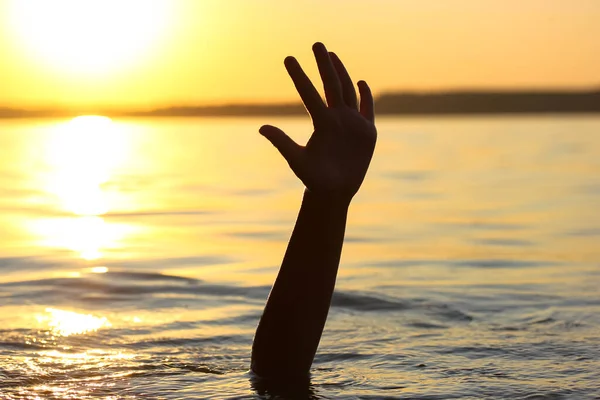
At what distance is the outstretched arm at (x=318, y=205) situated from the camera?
367 cm

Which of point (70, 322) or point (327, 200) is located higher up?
point (327, 200)

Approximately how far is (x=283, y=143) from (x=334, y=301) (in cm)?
372

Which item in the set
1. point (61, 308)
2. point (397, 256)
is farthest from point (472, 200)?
point (61, 308)

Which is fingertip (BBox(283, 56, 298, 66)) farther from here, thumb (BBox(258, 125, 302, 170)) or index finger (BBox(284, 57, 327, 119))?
thumb (BBox(258, 125, 302, 170))

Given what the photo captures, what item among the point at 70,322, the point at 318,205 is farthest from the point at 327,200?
the point at 70,322

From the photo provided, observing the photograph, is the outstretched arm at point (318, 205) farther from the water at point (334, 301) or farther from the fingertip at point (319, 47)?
the water at point (334, 301)

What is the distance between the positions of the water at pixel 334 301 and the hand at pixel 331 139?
1.09 meters

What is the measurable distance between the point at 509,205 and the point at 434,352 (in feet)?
33.3

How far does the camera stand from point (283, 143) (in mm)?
3482

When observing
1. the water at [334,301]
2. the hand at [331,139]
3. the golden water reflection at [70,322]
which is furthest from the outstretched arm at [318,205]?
the golden water reflection at [70,322]

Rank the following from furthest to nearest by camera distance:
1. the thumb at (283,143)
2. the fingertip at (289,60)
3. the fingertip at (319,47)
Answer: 1. the fingertip at (319,47)
2. the fingertip at (289,60)
3. the thumb at (283,143)

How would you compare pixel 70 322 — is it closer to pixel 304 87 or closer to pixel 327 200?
pixel 327 200

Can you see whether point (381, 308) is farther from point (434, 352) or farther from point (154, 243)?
point (154, 243)

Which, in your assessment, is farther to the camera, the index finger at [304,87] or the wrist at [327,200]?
the wrist at [327,200]
